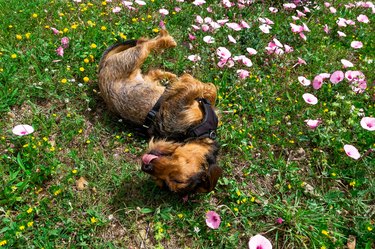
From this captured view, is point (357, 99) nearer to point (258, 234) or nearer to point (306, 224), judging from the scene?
point (306, 224)

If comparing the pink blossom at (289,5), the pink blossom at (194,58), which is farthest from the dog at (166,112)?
the pink blossom at (289,5)

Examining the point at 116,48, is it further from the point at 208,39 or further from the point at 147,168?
the point at 147,168

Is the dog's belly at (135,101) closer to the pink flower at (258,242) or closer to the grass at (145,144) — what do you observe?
the grass at (145,144)

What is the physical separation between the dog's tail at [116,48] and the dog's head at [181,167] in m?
1.68

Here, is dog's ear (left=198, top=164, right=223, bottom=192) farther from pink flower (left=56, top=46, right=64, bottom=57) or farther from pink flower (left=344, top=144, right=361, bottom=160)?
pink flower (left=56, top=46, right=64, bottom=57)

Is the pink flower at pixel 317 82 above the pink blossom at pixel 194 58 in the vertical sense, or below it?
below

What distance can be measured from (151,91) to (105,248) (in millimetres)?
1909

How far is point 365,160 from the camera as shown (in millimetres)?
3887

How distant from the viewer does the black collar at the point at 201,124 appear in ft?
12.1

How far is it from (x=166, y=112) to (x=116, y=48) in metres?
1.35

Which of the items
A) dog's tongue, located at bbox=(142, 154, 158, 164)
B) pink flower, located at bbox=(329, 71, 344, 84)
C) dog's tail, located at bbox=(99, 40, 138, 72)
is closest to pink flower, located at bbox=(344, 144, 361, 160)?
pink flower, located at bbox=(329, 71, 344, 84)

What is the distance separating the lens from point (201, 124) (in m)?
3.69

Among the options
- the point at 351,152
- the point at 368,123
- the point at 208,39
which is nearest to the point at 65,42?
the point at 208,39

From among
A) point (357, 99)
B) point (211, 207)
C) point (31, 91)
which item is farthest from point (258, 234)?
point (31, 91)
